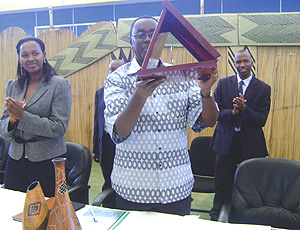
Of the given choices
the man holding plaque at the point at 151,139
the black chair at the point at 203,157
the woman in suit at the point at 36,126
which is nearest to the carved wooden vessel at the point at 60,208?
the man holding plaque at the point at 151,139

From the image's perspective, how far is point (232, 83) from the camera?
3.11 meters

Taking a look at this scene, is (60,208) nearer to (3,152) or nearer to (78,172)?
(78,172)

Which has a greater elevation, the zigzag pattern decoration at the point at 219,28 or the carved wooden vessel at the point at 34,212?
the zigzag pattern decoration at the point at 219,28

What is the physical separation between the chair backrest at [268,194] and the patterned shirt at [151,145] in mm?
511

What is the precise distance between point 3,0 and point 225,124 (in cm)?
804

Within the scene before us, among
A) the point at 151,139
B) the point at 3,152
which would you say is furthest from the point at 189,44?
the point at 3,152

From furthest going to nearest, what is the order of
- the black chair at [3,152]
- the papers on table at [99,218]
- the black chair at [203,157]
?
1. the black chair at [203,157]
2. the black chair at [3,152]
3. the papers on table at [99,218]

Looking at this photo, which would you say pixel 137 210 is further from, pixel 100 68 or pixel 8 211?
pixel 100 68

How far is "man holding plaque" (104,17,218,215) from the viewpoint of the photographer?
4.81ft

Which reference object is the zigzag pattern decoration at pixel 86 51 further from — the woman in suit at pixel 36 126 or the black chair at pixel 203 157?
the woman in suit at pixel 36 126

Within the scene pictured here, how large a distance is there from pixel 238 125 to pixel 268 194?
1.19 meters

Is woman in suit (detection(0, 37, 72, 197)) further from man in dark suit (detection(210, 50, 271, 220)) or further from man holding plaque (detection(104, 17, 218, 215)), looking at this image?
man in dark suit (detection(210, 50, 271, 220))

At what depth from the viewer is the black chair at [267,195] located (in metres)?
1.79

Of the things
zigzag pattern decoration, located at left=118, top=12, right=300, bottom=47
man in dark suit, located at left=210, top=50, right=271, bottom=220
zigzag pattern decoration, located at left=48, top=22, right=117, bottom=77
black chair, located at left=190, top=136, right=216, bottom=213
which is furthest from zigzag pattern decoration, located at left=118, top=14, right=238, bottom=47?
black chair, located at left=190, top=136, right=216, bottom=213
